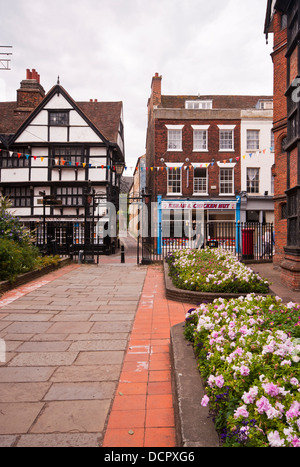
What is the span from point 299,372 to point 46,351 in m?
3.32

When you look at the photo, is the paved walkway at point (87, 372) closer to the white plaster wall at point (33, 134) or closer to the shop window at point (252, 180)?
the shop window at point (252, 180)

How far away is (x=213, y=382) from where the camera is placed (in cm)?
261

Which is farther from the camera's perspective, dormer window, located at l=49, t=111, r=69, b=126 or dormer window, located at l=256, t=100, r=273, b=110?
dormer window, located at l=256, t=100, r=273, b=110

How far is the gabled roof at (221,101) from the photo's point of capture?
27734 mm

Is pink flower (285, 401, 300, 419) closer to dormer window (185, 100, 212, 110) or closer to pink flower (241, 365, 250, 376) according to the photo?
pink flower (241, 365, 250, 376)

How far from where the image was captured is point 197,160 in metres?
25.3

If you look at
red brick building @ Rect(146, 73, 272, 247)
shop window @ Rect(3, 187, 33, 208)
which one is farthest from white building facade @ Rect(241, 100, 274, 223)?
shop window @ Rect(3, 187, 33, 208)

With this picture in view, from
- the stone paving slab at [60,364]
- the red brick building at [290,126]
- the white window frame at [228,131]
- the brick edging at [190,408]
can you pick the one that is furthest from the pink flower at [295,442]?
the white window frame at [228,131]

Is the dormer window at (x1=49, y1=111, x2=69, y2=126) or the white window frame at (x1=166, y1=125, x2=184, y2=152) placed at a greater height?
the dormer window at (x1=49, y1=111, x2=69, y2=126)

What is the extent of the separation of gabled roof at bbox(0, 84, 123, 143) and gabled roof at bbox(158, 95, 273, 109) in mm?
4145

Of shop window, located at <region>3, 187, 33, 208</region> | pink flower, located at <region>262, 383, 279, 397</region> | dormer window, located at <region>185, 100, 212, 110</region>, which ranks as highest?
dormer window, located at <region>185, 100, 212, 110</region>

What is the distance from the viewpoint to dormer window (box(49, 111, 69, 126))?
80.1 feet

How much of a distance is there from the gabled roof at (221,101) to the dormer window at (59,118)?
7.87m

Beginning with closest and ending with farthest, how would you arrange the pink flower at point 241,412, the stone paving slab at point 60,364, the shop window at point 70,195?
the pink flower at point 241,412, the stone paving slab at point 60,364, the shop window at point 70,195
